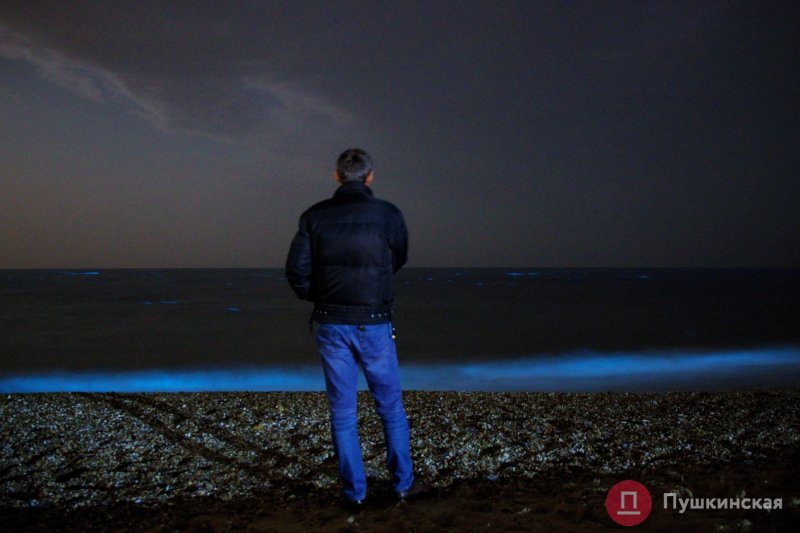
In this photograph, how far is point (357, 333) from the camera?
356cm

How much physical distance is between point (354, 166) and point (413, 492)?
2592mm

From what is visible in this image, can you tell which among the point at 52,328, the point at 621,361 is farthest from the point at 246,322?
the point at 621,361

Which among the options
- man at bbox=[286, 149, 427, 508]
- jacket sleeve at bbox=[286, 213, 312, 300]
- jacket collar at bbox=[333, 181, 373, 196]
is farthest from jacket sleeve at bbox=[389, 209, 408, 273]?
jacket sleeve at bbox=[286, 213, 312, 300]

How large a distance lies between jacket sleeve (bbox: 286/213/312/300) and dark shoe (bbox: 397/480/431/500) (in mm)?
1751

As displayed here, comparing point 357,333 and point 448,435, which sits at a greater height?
point 357,333

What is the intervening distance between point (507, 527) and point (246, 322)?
2638cm

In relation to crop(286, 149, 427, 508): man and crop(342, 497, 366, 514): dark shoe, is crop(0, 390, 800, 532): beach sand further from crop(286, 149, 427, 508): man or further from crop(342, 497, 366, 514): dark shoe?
crop(286, 149, 427, 508): man

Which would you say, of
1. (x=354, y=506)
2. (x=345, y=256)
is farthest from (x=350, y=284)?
(x=354, y=506)

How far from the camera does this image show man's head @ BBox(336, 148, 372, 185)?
366cm

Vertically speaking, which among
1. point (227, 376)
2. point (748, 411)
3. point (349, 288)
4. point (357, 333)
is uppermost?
point (349, 288)

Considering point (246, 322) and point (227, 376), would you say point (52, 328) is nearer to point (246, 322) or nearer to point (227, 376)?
point (246, 322)

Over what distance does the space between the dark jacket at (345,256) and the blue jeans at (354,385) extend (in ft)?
0.40

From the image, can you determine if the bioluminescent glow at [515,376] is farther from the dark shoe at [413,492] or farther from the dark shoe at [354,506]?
the dark shoe at [354,506]

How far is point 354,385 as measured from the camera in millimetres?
3658
